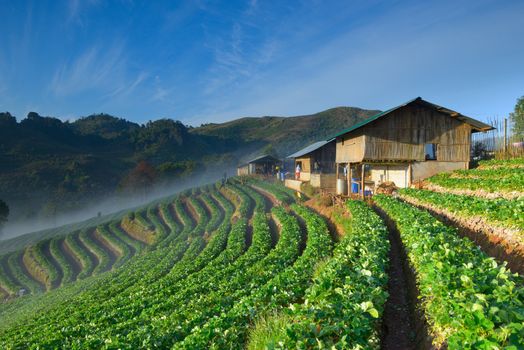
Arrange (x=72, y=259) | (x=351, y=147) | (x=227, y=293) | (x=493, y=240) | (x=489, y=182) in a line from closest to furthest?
1. (x=493, y=240)
2. (x=227, y=293)
3. (x=489, y=182)
4. (x=351, y=147)
5. (x=72, y=259)

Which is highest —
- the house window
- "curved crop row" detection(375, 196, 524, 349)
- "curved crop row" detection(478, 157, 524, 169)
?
the house window

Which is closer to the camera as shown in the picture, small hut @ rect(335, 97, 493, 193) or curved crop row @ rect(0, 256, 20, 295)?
small hut @ rect(335, 97, 493, 193)

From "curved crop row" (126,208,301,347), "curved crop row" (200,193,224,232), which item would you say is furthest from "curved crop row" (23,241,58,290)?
"curved crop row" (126,208,301,347)

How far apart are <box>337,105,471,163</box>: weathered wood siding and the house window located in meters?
0.26

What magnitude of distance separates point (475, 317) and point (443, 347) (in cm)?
138

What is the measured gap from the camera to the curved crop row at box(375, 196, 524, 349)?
141 inches

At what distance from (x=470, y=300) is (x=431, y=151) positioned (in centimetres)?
2628

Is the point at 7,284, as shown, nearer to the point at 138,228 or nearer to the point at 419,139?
the point at 138,228

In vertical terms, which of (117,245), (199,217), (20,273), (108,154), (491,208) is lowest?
(20,273)

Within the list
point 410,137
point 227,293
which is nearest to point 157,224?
point 410,137

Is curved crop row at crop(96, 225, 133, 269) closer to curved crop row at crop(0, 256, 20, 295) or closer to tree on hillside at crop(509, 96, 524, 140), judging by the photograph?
curved crop row at crop(0, 256, 20, 295)

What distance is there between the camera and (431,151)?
2744cm

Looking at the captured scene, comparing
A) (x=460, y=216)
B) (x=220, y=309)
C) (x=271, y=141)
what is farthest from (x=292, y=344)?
(x=271, y=141)

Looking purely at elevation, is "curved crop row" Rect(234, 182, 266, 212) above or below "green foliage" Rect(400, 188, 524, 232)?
below
